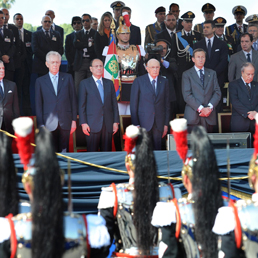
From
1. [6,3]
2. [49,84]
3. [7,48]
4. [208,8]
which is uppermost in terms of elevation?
[6,3]

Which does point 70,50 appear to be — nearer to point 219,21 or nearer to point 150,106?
point 150,106

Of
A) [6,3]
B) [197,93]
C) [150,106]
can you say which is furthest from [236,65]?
[6,3]

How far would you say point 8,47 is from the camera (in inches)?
278

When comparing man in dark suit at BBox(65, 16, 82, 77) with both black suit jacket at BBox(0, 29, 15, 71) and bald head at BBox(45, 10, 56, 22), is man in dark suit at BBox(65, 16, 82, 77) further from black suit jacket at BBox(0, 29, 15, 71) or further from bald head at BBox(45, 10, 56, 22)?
black suit jacket at BBox(0, 29, 15, 71)

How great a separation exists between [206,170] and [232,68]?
4.87 m

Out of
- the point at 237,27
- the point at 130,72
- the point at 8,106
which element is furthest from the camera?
the point at 237,27

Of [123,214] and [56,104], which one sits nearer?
[123,214]

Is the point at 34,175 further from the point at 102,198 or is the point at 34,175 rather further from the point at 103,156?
the point at 103,156

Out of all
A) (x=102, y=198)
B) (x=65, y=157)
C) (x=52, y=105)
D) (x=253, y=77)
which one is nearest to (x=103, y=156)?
(x=65, y=157)

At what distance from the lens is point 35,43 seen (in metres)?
7.11

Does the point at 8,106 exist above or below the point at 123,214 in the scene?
above

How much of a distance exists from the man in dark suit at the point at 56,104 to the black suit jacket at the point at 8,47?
2.50 feet

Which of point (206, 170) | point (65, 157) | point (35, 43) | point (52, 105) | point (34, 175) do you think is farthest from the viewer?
point (35, 43)

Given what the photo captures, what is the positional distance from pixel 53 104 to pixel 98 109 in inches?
25.3
